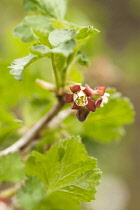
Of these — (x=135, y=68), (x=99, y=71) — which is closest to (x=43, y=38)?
(x=99, y=71)

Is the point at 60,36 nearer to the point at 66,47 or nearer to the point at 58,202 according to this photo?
the point at 66,47

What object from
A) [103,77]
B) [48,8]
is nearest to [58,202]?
[48,8]

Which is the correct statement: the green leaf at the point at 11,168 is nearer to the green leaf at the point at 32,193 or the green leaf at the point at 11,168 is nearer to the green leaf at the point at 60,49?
the green leaf at the point at 32,193

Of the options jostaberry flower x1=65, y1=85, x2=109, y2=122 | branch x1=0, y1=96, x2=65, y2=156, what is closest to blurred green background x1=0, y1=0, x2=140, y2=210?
branch x1=0, y1=96, x2=65, y2=156

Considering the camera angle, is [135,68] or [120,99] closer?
[120,99]

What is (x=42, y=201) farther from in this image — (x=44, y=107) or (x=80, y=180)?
(x=44, y=107)

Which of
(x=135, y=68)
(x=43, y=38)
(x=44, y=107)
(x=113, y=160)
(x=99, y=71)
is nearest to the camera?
(x=43, y=38)

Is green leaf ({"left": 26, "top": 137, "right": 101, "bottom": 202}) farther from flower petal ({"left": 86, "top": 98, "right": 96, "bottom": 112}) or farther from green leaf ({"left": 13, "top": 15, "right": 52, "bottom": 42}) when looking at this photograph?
green leaf ({"left": 13, "top": 15, "right": 52, "bottom": 42})
